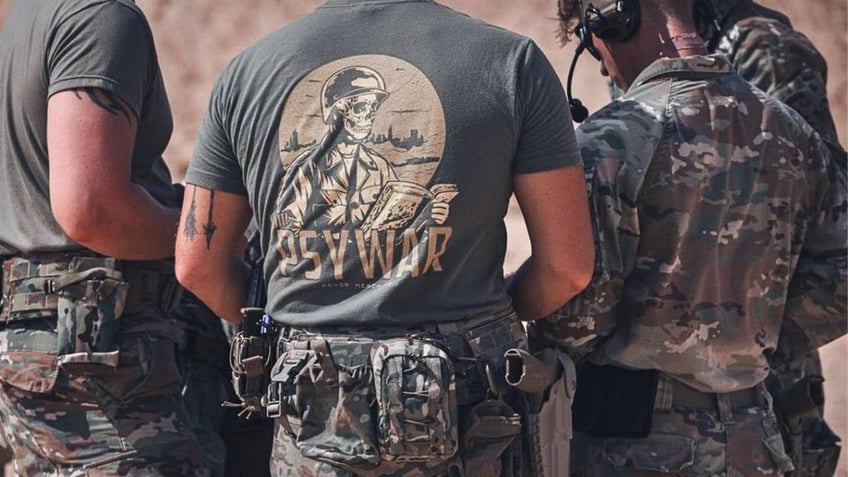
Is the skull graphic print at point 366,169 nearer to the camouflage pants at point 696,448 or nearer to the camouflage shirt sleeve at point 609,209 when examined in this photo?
the camouflage shirt sleeve at point 609,209

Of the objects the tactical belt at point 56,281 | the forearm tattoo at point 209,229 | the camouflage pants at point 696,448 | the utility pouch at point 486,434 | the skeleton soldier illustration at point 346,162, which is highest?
the skeleton soldier illustration at point 346,162

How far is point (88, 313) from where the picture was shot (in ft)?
10.5

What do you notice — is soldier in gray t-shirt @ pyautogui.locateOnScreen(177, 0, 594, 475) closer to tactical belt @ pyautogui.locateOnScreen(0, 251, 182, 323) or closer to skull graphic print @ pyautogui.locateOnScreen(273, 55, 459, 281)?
skull graphic print @ pyautogui.locateOnScreen(273, 55, 459, 281)

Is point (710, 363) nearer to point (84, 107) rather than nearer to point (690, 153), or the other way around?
point (690, 153)

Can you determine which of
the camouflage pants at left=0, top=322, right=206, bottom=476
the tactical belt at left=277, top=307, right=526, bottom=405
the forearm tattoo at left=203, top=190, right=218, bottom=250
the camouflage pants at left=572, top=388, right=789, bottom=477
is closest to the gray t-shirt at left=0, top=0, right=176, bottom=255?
the camouflage pants at left=0, top=322, right=206, bottom=476

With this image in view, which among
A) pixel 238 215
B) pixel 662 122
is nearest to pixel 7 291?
pixel 238 215

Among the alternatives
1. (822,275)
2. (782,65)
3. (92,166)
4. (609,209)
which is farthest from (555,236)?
(782,65)

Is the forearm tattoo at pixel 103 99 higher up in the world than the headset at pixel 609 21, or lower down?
lower down

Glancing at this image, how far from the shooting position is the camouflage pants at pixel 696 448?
9.89 feet

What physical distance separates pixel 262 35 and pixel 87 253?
8.29 metres

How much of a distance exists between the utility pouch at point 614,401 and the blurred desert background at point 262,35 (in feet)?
21.3

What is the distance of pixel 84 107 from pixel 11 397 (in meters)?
0.82

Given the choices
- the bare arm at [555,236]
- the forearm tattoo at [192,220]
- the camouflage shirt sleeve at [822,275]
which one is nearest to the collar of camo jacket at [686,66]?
the camouflage shirt sleeve at [822,275]

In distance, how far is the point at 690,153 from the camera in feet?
9.84
